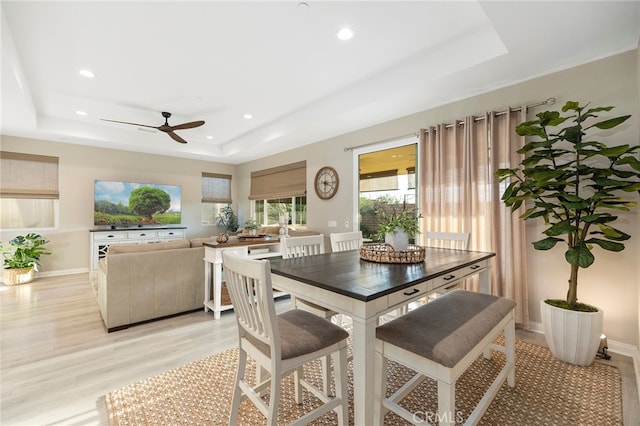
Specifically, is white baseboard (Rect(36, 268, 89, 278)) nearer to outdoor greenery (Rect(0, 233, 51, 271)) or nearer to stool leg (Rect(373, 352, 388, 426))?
outdoor greenery (Rect(0, 233, 51, 271))

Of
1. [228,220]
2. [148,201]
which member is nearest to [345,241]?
[228,220]

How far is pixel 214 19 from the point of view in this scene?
89.9 inches

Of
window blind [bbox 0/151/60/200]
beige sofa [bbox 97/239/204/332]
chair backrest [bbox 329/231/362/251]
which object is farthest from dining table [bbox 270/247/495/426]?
window blind [bbox 0/151/60/200]

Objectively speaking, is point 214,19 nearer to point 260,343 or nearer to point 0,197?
point 260,343

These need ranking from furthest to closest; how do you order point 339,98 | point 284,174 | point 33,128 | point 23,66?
point 284,174, point 33,128, point 339,98, point 23,66

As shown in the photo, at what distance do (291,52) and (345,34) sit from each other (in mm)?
587

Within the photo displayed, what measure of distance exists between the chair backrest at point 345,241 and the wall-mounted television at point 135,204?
5129 mm

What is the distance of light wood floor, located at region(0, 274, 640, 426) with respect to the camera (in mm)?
→ 1754

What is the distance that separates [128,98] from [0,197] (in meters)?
3.36

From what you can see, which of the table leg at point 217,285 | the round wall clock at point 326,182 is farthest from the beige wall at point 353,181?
the table leg at point 217,285

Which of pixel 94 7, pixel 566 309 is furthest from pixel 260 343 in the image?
pixel 94 7

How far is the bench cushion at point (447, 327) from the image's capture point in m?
1.26

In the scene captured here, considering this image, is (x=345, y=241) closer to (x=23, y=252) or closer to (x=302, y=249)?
(x=302, y=249)

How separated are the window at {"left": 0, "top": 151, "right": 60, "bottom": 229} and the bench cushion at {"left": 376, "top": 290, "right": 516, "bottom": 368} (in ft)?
22.1
